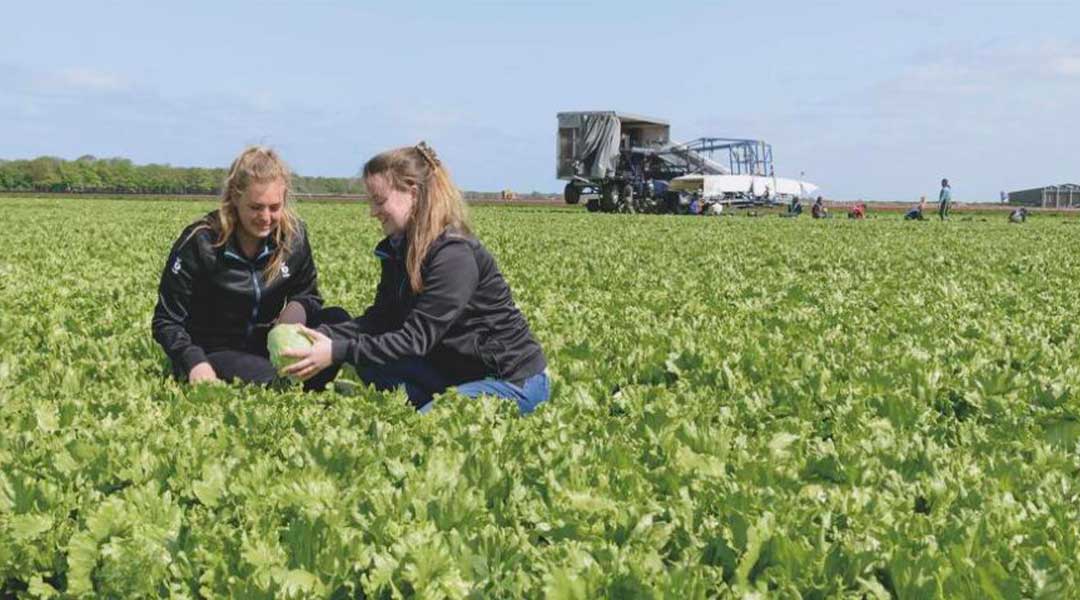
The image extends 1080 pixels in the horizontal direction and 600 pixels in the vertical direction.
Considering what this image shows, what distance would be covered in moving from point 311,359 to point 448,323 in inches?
31.2

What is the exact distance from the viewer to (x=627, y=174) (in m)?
54.9

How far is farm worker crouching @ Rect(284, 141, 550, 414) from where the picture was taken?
18.4 feet

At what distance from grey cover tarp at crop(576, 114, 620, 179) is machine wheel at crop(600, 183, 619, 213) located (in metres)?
1.10

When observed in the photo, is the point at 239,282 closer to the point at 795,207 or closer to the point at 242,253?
the point at 242,253

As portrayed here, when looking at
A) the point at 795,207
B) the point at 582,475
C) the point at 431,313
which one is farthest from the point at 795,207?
the point at 582,475

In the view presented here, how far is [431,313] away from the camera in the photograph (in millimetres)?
5617

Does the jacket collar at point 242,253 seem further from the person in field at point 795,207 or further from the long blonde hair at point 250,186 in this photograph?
the person in field at point 795,207

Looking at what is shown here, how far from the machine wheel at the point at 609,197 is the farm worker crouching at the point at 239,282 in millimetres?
47515

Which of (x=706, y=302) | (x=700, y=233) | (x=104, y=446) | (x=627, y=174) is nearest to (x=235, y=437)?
(x=104, y=446)

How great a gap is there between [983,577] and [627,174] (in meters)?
52.7

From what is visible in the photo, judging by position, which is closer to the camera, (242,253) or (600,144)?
(242,253)

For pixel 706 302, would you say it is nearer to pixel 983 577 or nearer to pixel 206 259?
pixel 206 259

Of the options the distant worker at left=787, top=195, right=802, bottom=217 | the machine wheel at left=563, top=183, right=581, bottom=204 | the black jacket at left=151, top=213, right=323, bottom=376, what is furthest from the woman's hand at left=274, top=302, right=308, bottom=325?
the distant worker at left=787, top=195, right=802, bottom=217

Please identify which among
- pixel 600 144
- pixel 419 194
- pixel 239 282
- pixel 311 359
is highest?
pixel 600 144
